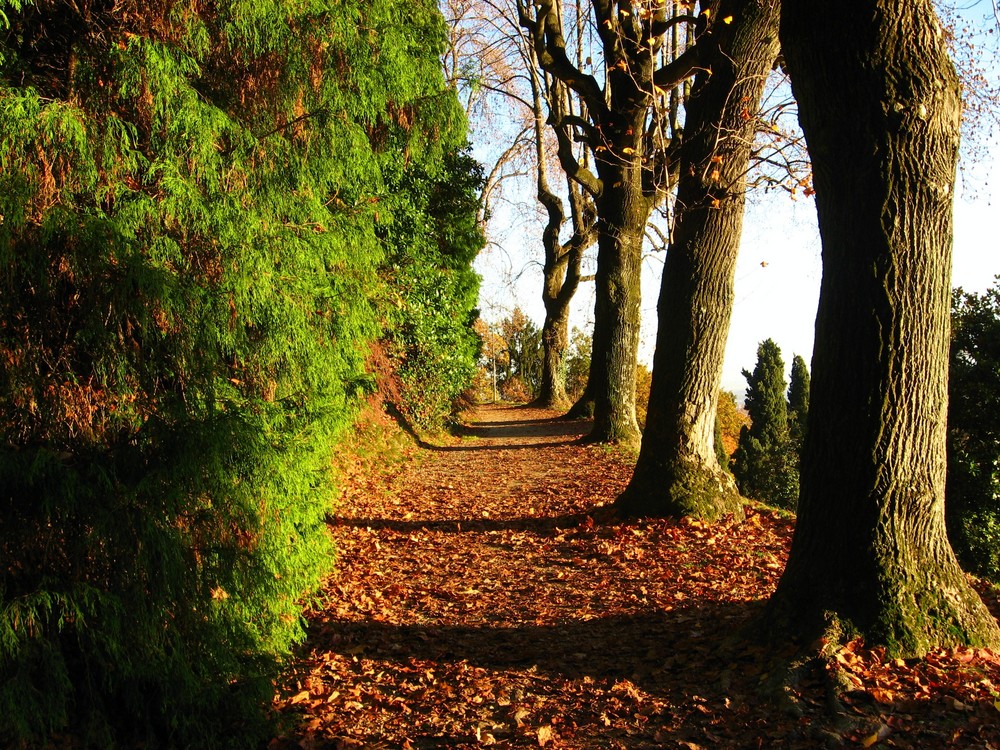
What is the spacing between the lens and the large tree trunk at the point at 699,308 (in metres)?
7.55

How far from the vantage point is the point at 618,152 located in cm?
1231

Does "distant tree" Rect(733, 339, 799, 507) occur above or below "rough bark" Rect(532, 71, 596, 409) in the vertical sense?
below

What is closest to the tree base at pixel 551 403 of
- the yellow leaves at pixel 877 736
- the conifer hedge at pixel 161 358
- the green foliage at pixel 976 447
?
the green foliage at pixel 976 447

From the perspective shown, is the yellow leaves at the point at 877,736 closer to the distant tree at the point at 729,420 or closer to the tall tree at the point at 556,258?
the tall tree at the point at 556,258

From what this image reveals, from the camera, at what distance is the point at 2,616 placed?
3.29 metres

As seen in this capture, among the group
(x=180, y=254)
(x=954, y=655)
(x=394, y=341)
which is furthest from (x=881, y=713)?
(x=394, y=341)

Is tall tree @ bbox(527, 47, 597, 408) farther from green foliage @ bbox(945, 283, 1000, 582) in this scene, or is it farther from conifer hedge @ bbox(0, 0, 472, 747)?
conifer hedge @ bbox(0, 0, 472, 747)

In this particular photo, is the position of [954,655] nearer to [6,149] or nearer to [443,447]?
[6,149]

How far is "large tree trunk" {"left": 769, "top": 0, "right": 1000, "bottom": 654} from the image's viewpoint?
3992mm

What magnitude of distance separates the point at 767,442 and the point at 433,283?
19892 millimetres

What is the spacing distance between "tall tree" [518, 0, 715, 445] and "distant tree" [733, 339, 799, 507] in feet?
45.3

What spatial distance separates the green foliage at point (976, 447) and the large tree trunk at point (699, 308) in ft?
18.6

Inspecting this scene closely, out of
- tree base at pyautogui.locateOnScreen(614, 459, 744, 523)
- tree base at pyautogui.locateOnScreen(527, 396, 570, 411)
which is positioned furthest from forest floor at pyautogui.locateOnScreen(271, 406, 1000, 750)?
tree base at pyautogui.locateOnScreen(527, 396, 570, 411)

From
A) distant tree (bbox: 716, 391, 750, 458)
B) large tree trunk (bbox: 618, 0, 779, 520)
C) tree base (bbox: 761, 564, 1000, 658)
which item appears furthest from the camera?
distant tree (bbox: 716, 391, 750, 458)
